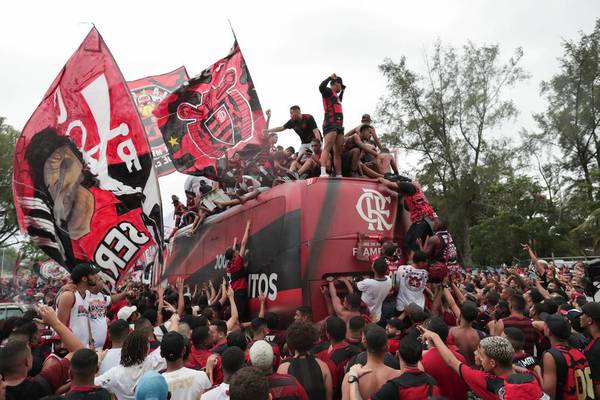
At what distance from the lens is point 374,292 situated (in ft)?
18.7

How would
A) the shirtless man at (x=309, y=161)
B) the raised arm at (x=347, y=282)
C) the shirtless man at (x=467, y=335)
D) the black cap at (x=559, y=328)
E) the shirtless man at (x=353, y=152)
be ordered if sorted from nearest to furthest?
1. the black cap at (x=559, y=328)
2. the shirtless man at (x=467, y=335)
3. the raised arm at (x=347, y=282)
4. the shirtless man at (x=353, y=152)
5. the shirtless man at (x=309, y=161)

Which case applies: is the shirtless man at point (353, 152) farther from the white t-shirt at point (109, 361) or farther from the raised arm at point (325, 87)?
the white t-shirt at point (109, 361)

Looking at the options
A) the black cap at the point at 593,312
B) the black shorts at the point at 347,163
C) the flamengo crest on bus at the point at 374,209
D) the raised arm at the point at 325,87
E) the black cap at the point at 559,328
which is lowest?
the black cap at the point at 559,328

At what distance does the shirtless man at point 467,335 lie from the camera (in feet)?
14.8

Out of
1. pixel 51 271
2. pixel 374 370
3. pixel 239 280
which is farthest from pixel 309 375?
pixel 51 271

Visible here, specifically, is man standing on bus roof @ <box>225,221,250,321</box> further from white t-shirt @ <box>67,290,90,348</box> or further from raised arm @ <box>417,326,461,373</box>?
raised arm @ <box>417,326,461,373</box>

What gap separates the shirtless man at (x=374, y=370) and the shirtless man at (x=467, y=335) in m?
1.33

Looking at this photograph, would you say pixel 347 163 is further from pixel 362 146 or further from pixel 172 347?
pixel 172 347

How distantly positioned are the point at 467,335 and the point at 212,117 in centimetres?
797

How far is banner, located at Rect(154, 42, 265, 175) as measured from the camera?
401 inches

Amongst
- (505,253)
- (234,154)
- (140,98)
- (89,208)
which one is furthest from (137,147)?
(505,253)

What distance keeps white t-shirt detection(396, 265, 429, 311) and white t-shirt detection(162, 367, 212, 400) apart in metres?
3.23

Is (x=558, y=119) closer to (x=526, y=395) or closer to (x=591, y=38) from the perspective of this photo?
(x=591, y=38)

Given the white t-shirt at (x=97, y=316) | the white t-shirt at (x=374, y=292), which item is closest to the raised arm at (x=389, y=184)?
the white t-shirt at (x=374, y=292)
